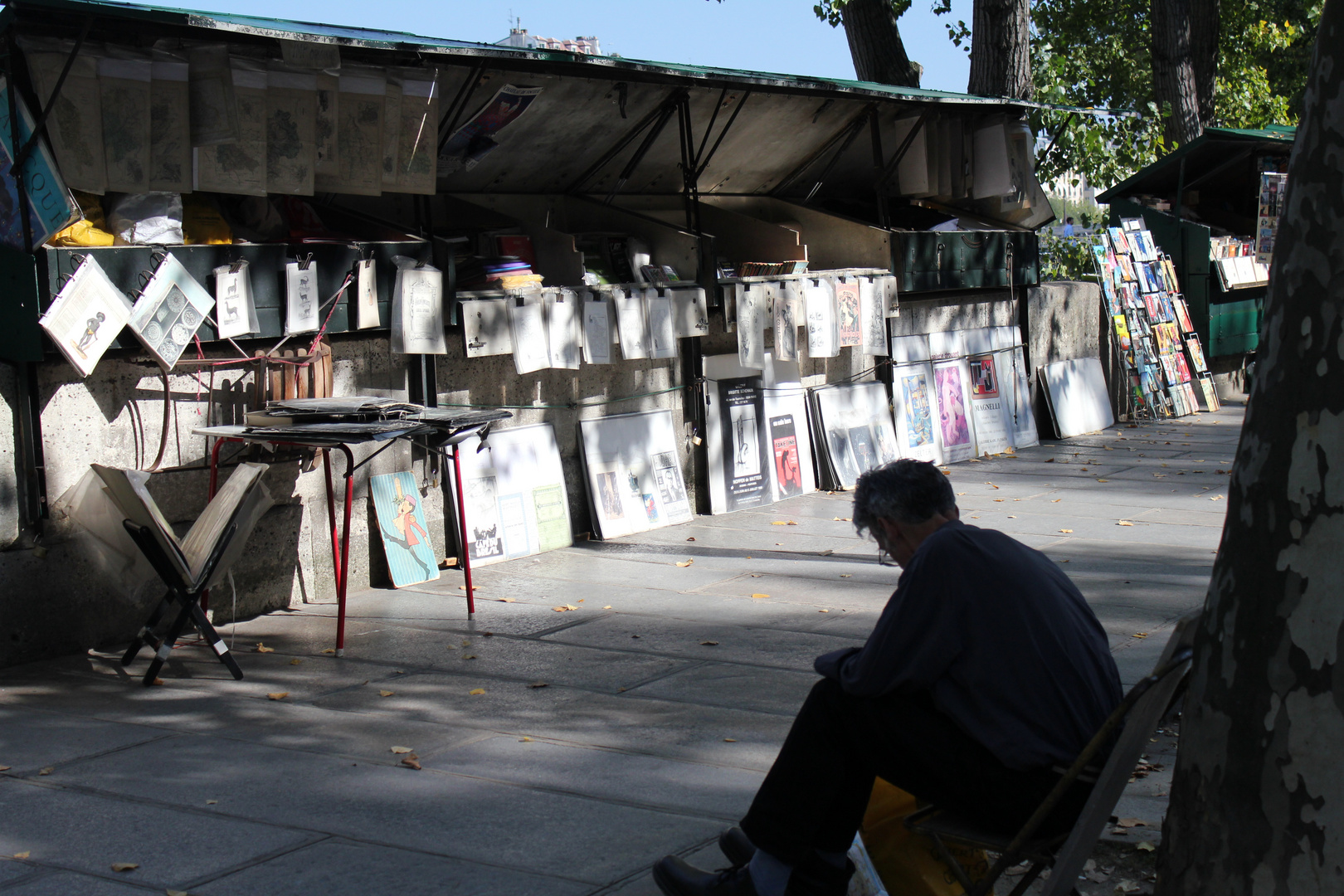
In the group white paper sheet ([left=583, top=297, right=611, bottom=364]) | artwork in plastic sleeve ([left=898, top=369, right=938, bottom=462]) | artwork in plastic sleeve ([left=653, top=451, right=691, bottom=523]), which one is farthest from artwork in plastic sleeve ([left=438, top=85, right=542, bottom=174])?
artwork in plastic sleeve ([left=898, top=369, right=938, bottom=462])

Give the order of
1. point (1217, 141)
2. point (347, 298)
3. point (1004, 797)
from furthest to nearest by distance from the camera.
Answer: point (1217, 141) < point (347, 298) < point (1004, 797)

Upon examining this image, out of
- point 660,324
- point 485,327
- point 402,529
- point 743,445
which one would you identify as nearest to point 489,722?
point 402,529

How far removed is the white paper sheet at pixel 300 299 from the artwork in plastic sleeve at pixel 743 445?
3553 mm

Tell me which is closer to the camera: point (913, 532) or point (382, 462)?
point (913, 532)

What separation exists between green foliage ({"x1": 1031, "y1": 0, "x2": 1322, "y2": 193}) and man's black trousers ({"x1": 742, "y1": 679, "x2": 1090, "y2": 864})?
36.1 ft

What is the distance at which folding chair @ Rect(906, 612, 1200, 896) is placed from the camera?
263 cm

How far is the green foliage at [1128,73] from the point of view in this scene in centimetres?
1520

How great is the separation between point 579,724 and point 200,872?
1.71 metres

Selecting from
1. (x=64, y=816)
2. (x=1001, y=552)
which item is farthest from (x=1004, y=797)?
(x=64, y=816)

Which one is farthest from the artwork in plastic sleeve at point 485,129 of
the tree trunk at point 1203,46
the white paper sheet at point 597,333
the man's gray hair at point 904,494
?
the tree trunk at point 1203,46

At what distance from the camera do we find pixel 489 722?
16.2 feet

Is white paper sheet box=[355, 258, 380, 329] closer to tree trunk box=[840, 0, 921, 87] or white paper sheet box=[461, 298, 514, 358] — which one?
white paper sheet box=[461, 298, 514, 358]

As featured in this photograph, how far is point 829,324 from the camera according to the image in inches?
392

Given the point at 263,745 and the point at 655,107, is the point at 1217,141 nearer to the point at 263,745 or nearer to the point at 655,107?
the point at 655,107
